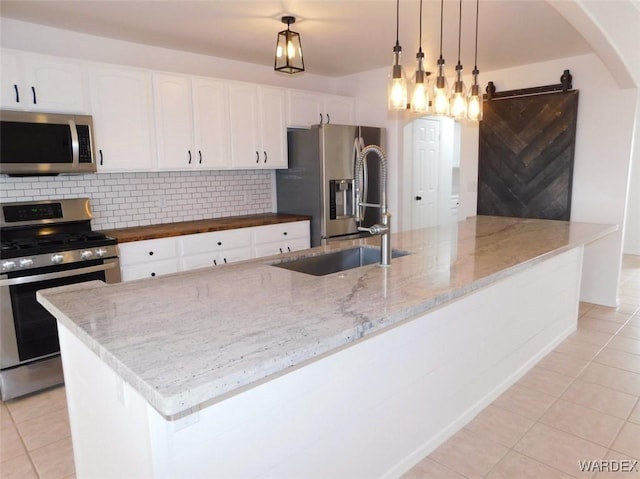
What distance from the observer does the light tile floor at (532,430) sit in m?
2.04

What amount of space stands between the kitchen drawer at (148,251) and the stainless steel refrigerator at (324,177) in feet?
4.77

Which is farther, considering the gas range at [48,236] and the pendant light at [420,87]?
the gas range at [48,236]

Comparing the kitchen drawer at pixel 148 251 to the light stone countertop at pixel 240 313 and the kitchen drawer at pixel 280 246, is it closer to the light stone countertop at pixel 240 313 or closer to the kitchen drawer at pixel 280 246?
the kitchen drawer at pixel 280 246

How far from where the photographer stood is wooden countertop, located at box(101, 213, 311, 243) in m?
3.33

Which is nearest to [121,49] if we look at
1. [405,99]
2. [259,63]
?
→ [259,63]

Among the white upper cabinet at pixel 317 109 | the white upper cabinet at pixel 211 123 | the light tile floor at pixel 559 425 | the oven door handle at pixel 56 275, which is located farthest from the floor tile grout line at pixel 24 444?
the white upper cabinet at pixel 317 109

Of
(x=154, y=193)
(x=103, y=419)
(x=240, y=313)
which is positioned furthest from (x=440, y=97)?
(x=154, y=193)

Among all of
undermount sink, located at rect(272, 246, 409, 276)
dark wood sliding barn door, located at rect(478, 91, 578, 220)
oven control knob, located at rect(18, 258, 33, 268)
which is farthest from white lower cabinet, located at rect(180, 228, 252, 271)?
dark wood sliding barn door, located at rect(478, 91, 578, 220)

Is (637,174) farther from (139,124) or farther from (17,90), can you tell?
(17,90)

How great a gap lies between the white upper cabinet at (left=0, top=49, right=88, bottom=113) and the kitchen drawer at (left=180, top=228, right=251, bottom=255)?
48.6 inches

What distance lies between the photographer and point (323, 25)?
3270 mm

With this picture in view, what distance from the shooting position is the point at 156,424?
1.10 m

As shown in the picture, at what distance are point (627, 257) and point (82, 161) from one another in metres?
7.49

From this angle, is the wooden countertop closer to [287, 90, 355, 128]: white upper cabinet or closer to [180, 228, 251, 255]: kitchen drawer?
[180, 228, 251, 255]: kitchen drawer
